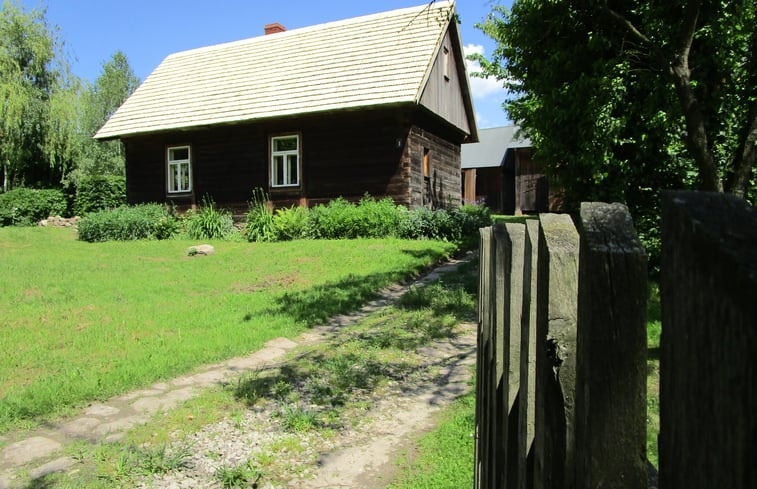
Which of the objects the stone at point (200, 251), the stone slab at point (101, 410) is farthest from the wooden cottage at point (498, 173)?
the stone slab at point (101, 410)

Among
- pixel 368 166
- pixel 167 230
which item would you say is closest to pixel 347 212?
pixel 368 166

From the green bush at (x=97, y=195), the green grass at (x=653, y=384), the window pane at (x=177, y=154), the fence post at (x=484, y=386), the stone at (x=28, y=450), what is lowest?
the stone at (x=28, y=450)

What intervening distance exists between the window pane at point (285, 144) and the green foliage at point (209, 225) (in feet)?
9.33

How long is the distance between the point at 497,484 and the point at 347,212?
1295cm

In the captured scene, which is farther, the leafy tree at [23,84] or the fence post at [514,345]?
the leafy tree at [23,84]

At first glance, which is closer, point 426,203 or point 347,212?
point 347,212

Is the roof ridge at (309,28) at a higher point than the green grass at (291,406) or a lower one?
higher

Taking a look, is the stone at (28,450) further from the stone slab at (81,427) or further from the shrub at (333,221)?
the shrub at (333,221)

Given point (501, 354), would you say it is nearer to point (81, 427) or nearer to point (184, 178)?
point (81, 427)

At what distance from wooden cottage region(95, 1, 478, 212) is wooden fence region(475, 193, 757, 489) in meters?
14.0

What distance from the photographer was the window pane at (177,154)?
1909cm

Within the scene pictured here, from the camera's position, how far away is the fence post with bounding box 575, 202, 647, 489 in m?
0.65

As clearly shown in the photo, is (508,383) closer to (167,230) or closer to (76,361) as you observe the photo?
(76,361)

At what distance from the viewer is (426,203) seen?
1686cm
